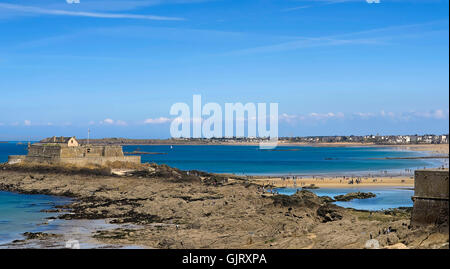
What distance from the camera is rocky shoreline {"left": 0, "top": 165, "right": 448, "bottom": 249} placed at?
22.2m

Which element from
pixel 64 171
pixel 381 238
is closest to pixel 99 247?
pixel 381 238

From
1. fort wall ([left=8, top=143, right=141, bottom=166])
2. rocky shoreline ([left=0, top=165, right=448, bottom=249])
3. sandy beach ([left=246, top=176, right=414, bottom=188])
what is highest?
fort wall ([left=8, top=143, right=141, bottom=166])

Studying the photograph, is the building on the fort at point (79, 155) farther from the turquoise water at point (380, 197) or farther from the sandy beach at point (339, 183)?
the turquoise water at point (380, 197)

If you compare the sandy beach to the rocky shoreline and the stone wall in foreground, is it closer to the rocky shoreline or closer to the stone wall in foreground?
the rocky shoreline

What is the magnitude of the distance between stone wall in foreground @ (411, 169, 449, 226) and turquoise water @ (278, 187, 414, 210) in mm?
18618

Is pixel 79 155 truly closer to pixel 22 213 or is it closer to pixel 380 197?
pixel 22 213

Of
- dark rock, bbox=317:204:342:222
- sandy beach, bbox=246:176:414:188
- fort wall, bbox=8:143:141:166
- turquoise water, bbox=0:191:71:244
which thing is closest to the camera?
turquoise water, bbox=0:191:71:244

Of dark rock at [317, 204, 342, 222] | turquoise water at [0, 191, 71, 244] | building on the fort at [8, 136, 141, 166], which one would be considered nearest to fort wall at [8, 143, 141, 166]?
building on the fort at [8, 136, 141, 166]

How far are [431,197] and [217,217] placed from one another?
1473 centimetres

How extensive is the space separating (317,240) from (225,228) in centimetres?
629

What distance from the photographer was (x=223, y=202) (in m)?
36.8

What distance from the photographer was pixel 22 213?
35.9 metres

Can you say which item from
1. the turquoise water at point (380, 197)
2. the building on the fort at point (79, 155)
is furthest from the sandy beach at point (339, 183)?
the building on the fort at point (79, 155)
